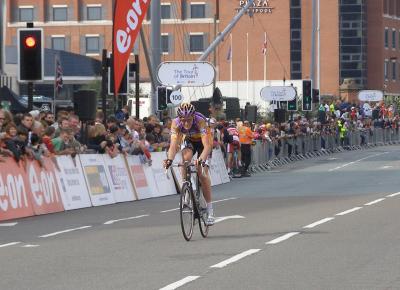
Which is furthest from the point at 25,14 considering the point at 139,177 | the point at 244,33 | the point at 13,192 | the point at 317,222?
the point at 317,222

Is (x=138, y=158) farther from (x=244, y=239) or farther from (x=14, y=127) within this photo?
(x=244, y=239)

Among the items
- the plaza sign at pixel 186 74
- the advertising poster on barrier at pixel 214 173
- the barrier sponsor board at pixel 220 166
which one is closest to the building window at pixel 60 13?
the plaza sign at pixel 186 74

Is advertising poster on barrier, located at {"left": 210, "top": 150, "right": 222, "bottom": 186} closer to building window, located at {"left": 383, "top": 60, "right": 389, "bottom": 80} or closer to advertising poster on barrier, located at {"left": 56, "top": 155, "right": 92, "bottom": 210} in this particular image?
advertising poster on barrier, located at {"left": 56, "top": 155, "right": 92, "bottom": 210}

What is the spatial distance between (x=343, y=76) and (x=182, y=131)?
9865cm

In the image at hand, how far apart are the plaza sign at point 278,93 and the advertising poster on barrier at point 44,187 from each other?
3312 centimetres

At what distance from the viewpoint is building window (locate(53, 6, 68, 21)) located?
368 ft

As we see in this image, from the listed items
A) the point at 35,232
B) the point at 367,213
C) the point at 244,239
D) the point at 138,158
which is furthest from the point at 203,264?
the point at 138,158

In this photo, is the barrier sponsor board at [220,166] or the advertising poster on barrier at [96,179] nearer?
the advertising poster on barrier at [96,179]

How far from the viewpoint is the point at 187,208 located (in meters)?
16.7

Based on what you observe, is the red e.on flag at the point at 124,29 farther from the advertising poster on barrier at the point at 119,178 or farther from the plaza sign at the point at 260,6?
the plaza sign at the point at 260,6

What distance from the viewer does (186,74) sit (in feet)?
125

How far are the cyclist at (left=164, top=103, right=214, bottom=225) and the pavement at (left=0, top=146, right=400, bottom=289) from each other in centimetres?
89

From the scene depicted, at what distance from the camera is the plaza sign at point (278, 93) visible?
2218 inches

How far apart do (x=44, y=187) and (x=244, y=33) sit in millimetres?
87642
